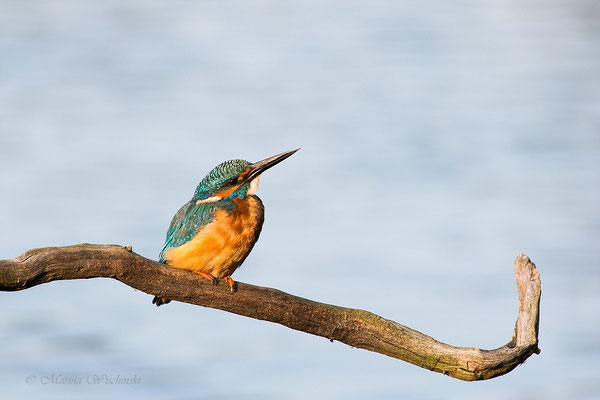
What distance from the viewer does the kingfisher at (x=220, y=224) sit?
Answer: 170 inches

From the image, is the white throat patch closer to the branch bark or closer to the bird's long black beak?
the bird's long black beak

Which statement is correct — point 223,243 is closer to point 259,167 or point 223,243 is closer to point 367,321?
point 259,167

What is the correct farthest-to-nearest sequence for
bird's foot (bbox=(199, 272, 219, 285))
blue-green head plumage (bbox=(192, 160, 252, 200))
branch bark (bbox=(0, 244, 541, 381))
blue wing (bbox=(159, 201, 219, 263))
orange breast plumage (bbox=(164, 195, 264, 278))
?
blue-green head plumage (bbox=(192, 160, 252, 200)), blue wing (bbox=(159, 201, 219, 263)), orange breast plumage (bbox=(164, 195, 264, 278)), bird's foot (bbox=(199, 272, 219, 285)), branch bark (bbox=(0, 244, 541, 381))

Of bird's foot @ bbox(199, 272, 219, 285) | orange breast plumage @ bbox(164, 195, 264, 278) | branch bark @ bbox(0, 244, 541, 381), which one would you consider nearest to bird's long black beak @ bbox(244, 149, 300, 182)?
orange breast plumage @ bbox(164, 195, 264, 278)

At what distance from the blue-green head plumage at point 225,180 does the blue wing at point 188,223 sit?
120 mm

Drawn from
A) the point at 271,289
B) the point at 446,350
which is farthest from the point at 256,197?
the point at 446,350

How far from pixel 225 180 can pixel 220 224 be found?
0.36 m

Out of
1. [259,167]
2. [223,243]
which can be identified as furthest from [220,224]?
[259,167]

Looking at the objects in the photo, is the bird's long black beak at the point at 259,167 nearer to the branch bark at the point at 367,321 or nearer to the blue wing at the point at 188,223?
the blue wing at the point at 188,223

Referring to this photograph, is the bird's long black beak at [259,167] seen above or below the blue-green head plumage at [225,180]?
above

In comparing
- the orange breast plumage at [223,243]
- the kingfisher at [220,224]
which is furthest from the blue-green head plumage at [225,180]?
the orange breast plumage at [223,243]

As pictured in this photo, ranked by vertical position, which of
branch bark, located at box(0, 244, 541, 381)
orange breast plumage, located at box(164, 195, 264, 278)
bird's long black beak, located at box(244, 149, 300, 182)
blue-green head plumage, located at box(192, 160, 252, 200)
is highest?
bird's long black beak, located at box(244, 149, 300, 182)

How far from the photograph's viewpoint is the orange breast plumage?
4297 mm

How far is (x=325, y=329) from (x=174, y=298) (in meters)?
0.72
